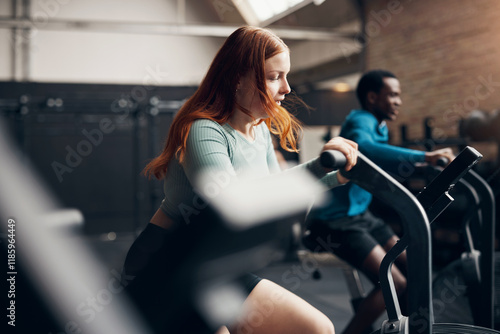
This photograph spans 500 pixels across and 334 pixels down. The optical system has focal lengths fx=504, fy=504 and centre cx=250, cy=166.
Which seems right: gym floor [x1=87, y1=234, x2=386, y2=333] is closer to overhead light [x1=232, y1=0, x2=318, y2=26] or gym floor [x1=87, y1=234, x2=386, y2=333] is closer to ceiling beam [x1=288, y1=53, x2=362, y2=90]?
ceiling beam [x1=288, y1=53, x2=362, y2=90]

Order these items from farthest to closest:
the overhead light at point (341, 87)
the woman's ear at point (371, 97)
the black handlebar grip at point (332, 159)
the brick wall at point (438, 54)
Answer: the overhead light at point (341, 87) → the brick wall at point (438, 54) → the woman's ear at point (371, 97) → the black handlebar grip at point (332, 159)

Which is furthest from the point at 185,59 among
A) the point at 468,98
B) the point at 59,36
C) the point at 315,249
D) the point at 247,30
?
the point at 247,30

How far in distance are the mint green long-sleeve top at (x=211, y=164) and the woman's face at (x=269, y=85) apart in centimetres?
7

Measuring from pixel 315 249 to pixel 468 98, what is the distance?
15.4 ft

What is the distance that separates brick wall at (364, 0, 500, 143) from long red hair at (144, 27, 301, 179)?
17.2 ft

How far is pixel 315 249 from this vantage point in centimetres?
215

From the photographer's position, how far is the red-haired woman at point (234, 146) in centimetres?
106

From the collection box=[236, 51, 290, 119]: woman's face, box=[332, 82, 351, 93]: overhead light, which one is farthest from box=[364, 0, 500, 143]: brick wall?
box=[236, 51, 290, 119]: woman's face

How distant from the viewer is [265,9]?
8242 mm

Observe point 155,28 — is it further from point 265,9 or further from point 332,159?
point 332,159

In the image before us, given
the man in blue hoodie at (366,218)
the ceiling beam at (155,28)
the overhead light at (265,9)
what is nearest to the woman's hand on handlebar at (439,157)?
the man in blue hoodie at (366,218)

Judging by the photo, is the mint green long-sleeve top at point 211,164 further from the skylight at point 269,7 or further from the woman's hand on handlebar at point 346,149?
the skylight at point 269,7

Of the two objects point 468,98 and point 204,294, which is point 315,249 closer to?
point 204,294

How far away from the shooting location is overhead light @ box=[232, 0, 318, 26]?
25.9 ft
